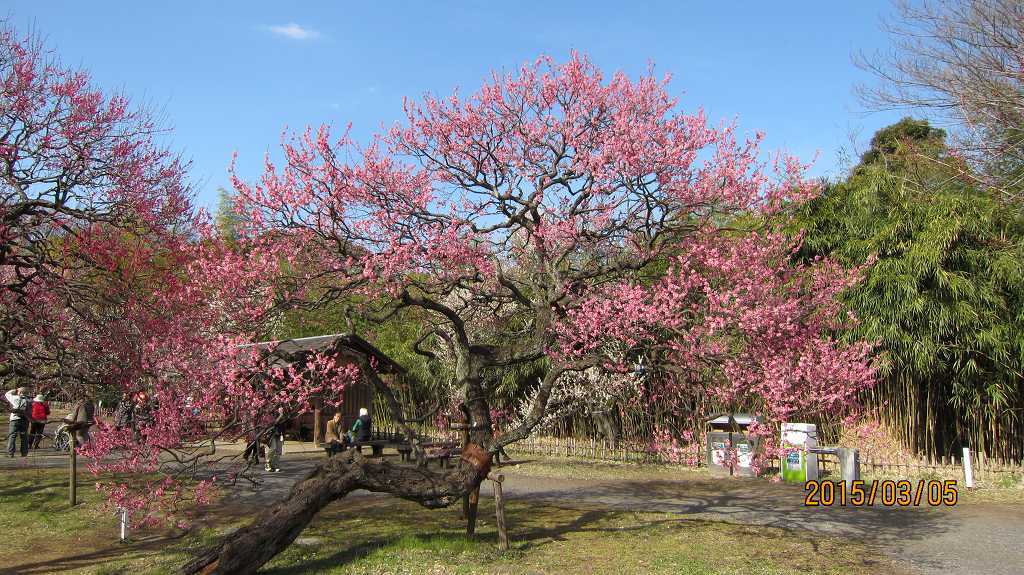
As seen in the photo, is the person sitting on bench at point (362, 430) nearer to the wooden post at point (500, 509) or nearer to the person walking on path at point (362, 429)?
the person walking on path at point (362, 429)

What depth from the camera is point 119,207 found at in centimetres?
900

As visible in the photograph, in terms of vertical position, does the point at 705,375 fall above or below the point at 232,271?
below

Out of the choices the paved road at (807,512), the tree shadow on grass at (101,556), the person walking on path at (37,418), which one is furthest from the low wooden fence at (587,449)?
the person walking on path at (37,418)

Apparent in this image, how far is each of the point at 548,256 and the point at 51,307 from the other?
6.91 metres

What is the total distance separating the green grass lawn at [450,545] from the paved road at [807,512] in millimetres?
657

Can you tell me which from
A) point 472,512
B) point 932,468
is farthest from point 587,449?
point 472,512

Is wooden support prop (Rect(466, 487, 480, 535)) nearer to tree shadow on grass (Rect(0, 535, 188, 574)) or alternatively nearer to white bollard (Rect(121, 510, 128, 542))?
tree shadow on grass (Rect(0, 535, 188, 574))

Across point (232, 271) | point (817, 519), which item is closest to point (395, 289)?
point (232, 271)

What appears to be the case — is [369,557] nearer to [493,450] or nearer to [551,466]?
[493,450]

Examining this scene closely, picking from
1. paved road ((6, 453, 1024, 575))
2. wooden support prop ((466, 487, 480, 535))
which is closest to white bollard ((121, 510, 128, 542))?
paved road ((6, 453, 1024, 575))
